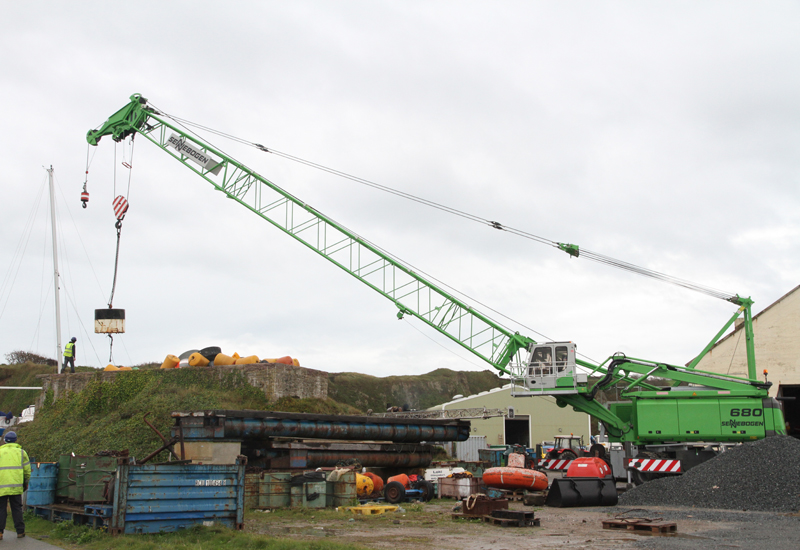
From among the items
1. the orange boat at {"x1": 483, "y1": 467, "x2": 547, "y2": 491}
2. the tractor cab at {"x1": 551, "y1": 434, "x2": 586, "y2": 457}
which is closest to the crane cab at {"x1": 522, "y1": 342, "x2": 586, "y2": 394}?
the orange boat at {"x1": 483, "y1": 467, "x2": 547, "y2": 491}

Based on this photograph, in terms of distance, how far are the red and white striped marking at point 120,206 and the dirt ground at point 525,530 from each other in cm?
1570

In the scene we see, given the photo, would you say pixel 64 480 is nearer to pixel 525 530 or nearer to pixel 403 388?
pixel 525 530

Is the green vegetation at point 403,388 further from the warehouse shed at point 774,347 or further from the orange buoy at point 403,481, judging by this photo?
the orange buoy at point 403,481

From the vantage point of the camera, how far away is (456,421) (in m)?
24.5

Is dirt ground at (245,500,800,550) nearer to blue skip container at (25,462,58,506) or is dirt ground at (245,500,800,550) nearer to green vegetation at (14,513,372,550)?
green vegetation at (14,513,372,550)

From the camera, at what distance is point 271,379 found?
24.6m

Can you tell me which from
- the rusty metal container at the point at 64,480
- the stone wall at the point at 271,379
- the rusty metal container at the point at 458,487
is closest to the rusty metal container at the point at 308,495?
the rusty metal container at the point at 458,487

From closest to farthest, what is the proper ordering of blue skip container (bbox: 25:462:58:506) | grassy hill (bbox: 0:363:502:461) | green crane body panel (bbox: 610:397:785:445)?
blue skip container (bbox: 25:462:58:506) → green crane body panel (bbox: 610:397:785:445) → grassy hill (bbox: 0:363:502:461)

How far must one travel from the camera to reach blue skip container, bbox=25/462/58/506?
13.5 m

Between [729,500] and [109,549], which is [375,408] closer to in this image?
[729,500]

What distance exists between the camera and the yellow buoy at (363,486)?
1752cm

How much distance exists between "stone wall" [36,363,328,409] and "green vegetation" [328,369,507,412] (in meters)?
37.3

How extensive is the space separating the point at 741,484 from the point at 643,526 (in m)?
5.97

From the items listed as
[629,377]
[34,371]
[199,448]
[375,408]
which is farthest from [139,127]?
[375,408]
